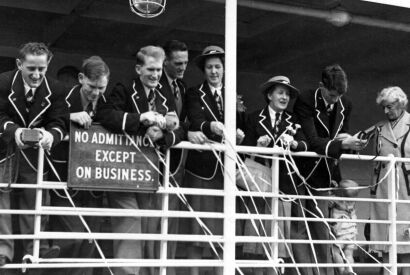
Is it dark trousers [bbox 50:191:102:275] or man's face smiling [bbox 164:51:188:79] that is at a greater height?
man's face smiling [bbox 164:51:188:79]

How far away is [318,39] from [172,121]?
12.3 feet

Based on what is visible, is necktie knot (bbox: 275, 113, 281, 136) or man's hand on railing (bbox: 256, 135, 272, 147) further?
necktie knot (bbox: 275, 113, 281, 136)

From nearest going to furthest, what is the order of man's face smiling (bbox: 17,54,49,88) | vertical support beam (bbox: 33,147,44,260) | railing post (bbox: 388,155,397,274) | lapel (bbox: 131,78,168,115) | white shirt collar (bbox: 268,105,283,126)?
vertical support beam (bbox: 33,147,44,260) < man's face smiling (bbox: 17,54,49,88) < lapel (bbox: 131,78,168,115) < white shirt collar (bbox: 268,105,283,126) < railing post (bbox: 388,155,397,274)

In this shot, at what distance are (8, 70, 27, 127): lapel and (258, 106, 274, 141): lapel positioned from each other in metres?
1.73

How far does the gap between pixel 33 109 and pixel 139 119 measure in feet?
2.20

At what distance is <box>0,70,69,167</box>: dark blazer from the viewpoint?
3.84 metres

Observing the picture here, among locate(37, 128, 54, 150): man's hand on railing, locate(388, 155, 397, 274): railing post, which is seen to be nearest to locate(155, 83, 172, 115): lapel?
locate(37, 128, 54, 150): man's hand on railing

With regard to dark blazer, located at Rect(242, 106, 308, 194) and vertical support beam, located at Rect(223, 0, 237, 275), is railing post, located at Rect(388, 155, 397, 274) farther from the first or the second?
vertical support beam, located at Rect(223, 0, 237, 275)

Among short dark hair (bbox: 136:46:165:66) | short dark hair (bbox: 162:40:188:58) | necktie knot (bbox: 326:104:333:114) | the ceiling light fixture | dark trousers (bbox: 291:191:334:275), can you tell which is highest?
the ceiling light fixture

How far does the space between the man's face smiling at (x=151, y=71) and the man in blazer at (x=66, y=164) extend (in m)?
0.25

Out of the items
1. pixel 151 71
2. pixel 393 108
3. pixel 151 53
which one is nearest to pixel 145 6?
pixel 151 53

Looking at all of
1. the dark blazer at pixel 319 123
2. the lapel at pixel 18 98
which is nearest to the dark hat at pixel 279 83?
the dark blazer at pixel 319 123

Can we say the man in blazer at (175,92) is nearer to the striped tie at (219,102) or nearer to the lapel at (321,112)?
the striped tie at (219,102)

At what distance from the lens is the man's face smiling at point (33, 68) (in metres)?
3.84
